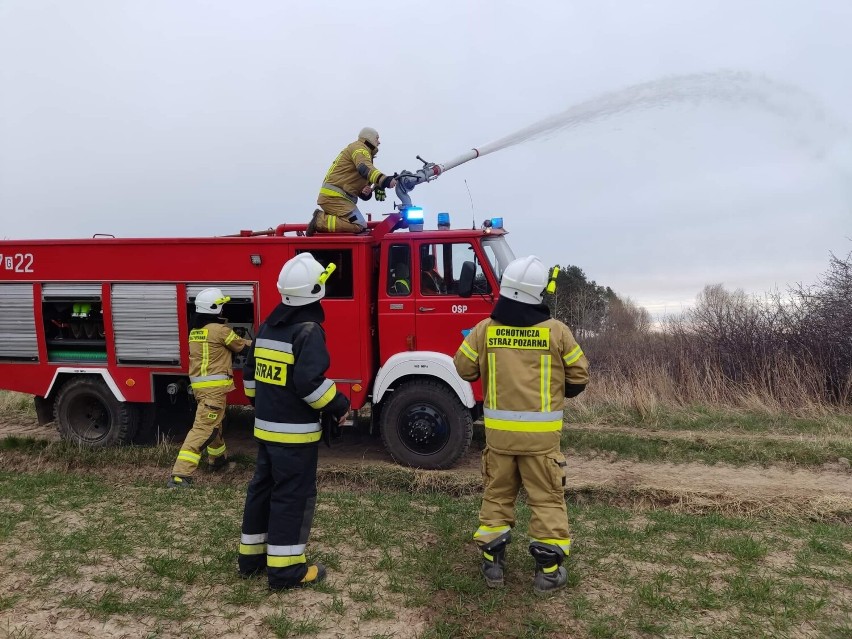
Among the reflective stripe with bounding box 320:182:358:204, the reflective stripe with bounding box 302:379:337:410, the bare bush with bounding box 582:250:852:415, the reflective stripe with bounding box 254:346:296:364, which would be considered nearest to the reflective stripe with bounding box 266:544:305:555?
the reflective stripe with bounding box 302:379:337:410

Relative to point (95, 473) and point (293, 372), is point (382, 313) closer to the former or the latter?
point (293, 372)

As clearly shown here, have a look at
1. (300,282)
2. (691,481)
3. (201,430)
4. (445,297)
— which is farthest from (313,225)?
(691,481)

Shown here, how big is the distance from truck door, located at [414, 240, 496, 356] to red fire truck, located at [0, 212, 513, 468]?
1cm

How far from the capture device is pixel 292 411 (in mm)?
3488

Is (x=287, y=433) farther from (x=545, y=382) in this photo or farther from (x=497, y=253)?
(x=497, y=253)

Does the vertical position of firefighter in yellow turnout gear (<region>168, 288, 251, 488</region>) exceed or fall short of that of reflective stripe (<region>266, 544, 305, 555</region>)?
it exceeds it

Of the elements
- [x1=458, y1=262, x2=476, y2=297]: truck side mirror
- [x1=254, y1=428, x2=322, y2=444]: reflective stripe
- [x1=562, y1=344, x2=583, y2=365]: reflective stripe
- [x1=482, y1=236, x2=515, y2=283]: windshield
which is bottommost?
[x1=254, y1=428, x2=322, y2=444]: reflective stripe

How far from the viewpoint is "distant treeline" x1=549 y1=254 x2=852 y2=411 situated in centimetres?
967

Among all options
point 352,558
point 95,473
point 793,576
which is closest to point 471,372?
point 352,558

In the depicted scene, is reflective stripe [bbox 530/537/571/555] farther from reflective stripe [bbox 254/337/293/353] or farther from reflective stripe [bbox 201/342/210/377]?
reflective stripe [bbox 201/342/210/377]

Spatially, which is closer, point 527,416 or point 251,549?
point 527,416

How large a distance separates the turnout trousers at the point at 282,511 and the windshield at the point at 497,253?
10.5 feet

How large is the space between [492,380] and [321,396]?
1017 millimetres

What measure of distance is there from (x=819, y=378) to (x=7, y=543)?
35.6 ft
